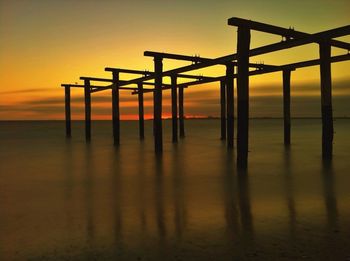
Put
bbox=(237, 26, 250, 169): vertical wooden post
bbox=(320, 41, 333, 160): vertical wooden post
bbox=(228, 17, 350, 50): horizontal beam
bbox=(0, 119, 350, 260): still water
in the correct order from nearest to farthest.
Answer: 1. bbox=(0, 119, 350, 260): still water
2. bbox=(228, 17, 350, 50): horizontal beam
3. bbox=(237, 26, 250, 169): vertical wooden post
4. bbox=(320, 41, 333, 160): vertical wooden post

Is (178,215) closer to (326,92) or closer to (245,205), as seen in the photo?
(245,205)

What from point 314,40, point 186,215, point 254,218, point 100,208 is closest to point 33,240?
point 100,208

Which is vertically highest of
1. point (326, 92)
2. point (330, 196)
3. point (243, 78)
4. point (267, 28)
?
point (267, 28)

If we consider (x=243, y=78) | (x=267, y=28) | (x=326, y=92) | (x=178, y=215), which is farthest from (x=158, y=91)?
(x=178, y=215)

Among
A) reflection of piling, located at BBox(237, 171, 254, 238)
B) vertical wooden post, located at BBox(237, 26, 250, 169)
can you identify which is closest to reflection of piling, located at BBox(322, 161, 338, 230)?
reflection of piling, located at BBox(237, 171, 254, 238)

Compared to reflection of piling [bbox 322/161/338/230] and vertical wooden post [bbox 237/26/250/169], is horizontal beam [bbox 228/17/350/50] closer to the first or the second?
vertical wooden post [bbox 237/26/250/169]

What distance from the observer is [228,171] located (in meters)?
9.48

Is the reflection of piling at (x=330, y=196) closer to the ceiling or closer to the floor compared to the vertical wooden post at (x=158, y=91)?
closer to the floor

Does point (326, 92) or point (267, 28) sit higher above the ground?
point (267, 28)

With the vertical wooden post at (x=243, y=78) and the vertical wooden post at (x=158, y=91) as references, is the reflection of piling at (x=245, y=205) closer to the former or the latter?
the vertical wooden post at (x=243, y=78)

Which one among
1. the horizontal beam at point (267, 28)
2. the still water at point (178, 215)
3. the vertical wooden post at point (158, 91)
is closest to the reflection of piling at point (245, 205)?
Answer: the still water at point (178, 215)

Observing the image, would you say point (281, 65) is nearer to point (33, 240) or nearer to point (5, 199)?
point (5, 199)

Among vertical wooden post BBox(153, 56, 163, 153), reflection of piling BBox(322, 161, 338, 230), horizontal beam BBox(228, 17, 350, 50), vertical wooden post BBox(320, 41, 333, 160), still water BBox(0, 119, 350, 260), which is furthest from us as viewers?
vertical wooden post BBox(153, 56, 163, 153)

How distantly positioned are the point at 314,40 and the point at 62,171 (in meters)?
7.54
